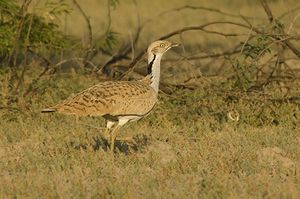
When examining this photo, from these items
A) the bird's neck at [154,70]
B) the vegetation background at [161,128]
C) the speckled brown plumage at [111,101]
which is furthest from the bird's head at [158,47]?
the vegetation background at [161,128]

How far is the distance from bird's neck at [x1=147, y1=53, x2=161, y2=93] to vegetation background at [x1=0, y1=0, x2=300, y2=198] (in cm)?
60

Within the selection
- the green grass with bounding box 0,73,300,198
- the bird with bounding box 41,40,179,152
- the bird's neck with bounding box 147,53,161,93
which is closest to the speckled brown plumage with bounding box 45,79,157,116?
the bird with bounding box 41,40,179,152

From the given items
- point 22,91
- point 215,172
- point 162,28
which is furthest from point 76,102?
point 162,28

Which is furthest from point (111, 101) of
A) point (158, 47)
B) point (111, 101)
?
point (158, 47)

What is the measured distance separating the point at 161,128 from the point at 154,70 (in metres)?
1.40

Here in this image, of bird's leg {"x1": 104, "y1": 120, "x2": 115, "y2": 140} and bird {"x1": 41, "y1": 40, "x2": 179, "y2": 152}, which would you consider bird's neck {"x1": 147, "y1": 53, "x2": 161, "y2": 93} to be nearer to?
bird {"x1": 41, "y1": 40, "x2": 179, "y2": 152}

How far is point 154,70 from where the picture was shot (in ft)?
24.9

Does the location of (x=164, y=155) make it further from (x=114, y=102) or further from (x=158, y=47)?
(x=158, y=47)

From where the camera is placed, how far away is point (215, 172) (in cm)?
659

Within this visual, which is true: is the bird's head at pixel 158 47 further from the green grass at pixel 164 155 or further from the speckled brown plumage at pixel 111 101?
the green grass at pixel 164 155

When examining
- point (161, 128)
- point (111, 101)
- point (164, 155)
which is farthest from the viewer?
point (161, 128)

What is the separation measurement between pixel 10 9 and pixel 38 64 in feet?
2.76

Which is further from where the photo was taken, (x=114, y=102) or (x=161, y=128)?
(x=161, y=128)

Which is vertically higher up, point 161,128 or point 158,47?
point 158,47
